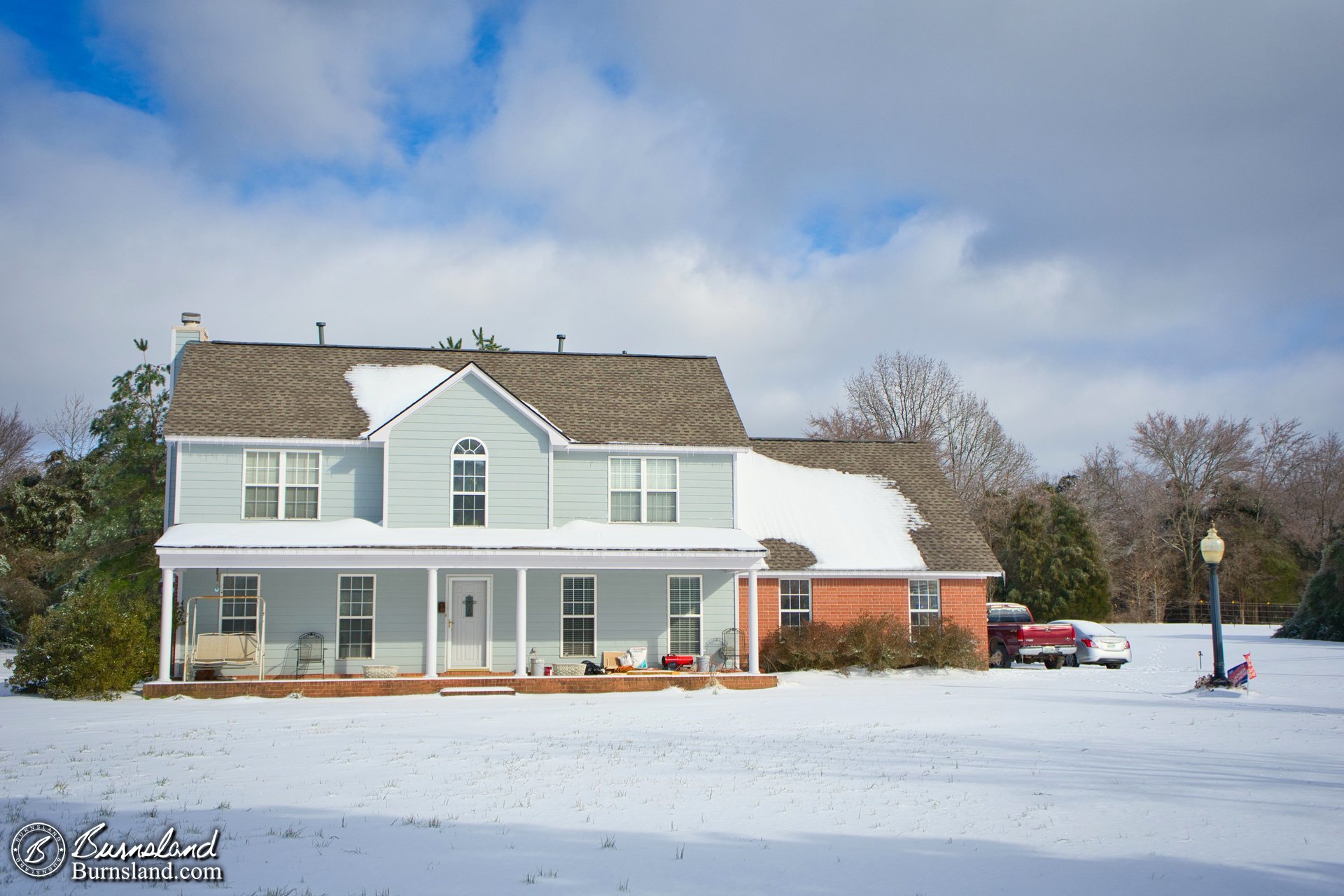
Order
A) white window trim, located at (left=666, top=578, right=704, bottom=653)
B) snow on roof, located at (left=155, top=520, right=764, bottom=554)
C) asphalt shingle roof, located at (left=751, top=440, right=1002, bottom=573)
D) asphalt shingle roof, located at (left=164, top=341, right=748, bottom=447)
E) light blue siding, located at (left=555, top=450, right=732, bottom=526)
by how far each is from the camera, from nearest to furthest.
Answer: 1. snow on roof, located at (left=155, top=520, right=764, bottom=554)
2. asphalt shingle roof, located at (left=164, top=341, right=748, bottom=447)
3. light blue siding, located at (left=555, top=450, right=732, bottom=526)
4. white window trim, located at (left=666, top=578, right=704, bottom=653)
5. asphalt shingle roof, located at (left=751, top=440, right=1002, bottom=573)

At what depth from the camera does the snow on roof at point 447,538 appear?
2217 cm

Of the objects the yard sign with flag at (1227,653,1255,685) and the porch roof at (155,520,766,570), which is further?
the porch roof at (155,520,766,570)

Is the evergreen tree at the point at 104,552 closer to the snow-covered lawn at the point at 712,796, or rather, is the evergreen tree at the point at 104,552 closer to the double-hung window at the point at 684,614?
the snow-covered lawn at the point at 712,796

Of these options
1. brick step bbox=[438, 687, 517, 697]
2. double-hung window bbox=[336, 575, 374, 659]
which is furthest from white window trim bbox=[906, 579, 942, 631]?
double-hung window bbox=[336, 575, 374, 659]

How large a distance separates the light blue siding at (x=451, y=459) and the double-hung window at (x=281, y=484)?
1846mm

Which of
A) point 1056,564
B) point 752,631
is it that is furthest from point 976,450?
point 752,631

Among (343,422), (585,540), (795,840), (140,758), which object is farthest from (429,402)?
(795,840)

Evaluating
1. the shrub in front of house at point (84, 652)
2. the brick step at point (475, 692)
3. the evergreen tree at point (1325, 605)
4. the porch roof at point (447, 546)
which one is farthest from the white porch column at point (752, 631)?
the evergreen tree at point (1325, 605)

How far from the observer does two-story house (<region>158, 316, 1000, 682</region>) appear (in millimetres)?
23266

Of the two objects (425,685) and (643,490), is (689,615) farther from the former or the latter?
(425,685)

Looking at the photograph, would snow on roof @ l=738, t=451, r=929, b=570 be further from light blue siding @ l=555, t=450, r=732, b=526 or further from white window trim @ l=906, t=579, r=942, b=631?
light blue siding @ l=555, t=450, r=732, b=526

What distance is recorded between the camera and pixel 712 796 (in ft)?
33.7

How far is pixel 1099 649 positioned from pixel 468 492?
1709cm

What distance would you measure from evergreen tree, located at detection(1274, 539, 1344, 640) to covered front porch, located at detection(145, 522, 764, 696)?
82.1ft
